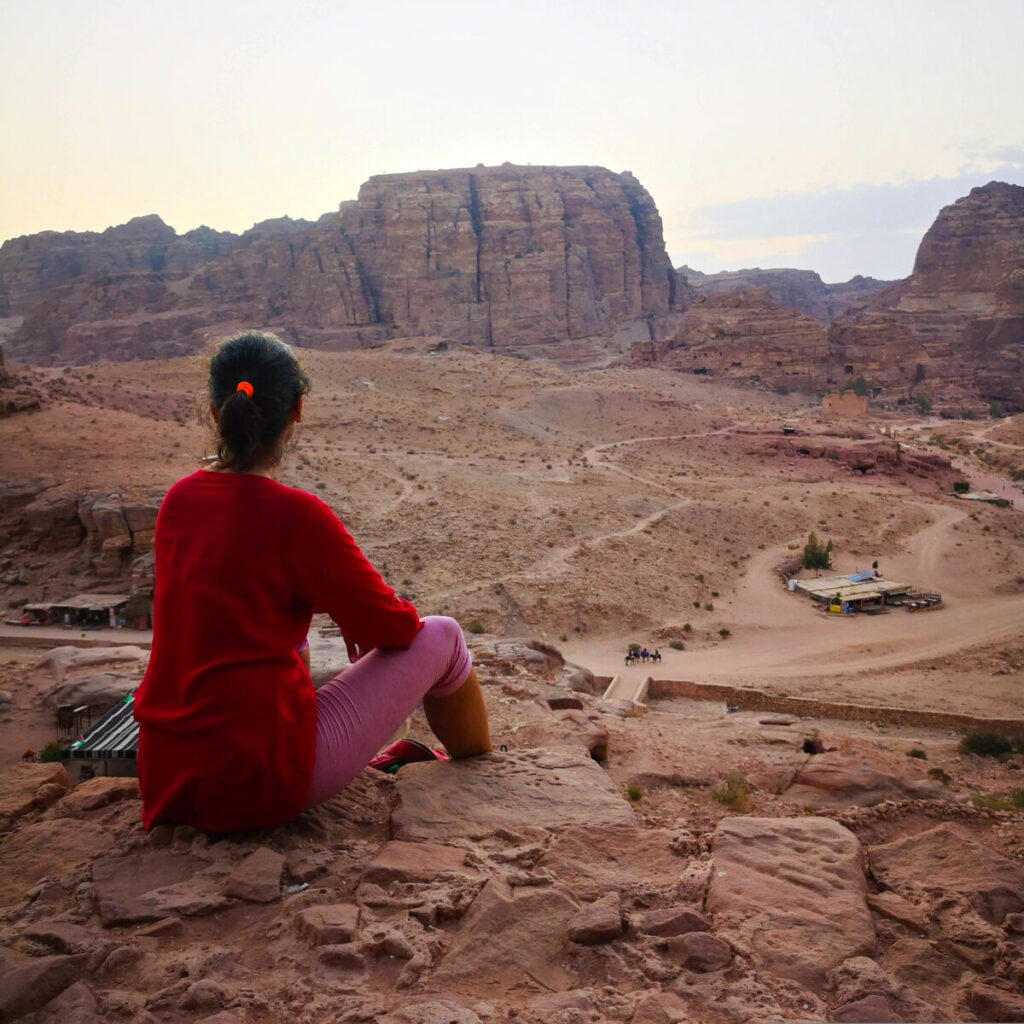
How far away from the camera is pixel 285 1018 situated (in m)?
2.15

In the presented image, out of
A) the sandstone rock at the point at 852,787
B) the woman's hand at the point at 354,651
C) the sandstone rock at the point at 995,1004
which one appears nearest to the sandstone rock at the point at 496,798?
the woman's hand at the point at 354,651

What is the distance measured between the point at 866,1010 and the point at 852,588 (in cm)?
1989

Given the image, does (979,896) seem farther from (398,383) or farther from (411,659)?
(398,383)

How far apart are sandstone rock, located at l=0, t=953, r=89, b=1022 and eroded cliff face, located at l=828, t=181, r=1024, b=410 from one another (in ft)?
201

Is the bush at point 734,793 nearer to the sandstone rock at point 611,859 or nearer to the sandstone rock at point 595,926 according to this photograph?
the sandstone rock at point 611,859

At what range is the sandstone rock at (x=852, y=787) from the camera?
20.0ft

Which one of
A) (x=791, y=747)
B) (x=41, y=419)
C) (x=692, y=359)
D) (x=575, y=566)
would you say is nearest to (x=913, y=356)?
(x=692, y=359)

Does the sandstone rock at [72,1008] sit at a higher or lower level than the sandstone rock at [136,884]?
higher

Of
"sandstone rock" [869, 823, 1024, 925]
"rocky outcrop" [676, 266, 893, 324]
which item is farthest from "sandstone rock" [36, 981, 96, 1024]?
"rocky outcrop" [676, 266, 893, 324]

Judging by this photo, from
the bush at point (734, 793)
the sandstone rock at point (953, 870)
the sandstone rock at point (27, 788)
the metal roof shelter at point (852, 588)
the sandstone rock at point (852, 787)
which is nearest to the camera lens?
the sandstone rock at point (953, 870)

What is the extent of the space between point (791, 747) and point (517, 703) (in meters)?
2.61

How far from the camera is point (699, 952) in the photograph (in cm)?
239

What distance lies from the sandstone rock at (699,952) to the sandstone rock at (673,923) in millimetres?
54

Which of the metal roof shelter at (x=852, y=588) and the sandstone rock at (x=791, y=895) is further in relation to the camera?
the metal roof shelter at (x=852, y=588)
